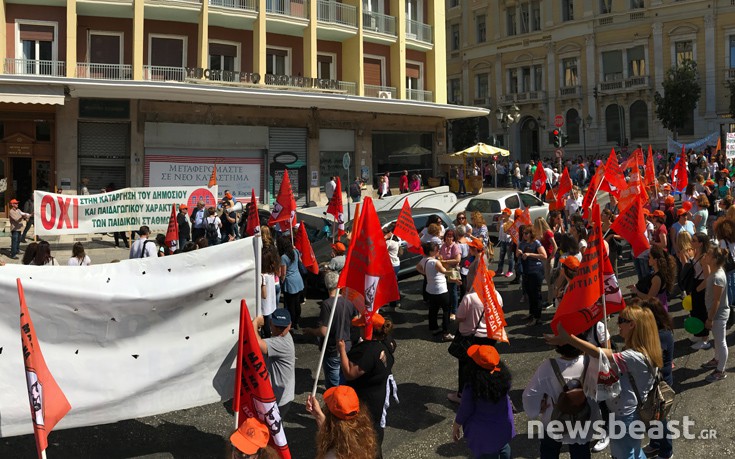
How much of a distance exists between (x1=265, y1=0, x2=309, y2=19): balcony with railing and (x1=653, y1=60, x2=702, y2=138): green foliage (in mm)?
30144

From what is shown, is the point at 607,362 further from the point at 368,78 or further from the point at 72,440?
the point at 368,78

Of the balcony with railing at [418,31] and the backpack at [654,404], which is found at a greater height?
the balcony with railing at [418,31]

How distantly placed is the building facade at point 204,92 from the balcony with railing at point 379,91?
0.06m

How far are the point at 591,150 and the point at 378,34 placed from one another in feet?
96.5

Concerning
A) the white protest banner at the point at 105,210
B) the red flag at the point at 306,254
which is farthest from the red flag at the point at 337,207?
the white protest banner at the point at 105,210

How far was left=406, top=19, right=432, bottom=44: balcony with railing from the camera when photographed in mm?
31156

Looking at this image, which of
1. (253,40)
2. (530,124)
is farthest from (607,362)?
(530,124)

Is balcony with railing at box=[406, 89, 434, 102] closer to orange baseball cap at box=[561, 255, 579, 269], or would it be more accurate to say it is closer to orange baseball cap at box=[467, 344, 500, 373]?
orange baseball cap at box=[561, 255, 579, 269]

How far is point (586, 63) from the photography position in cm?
5300

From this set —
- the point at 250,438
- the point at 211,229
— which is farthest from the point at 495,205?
the point at 250,438

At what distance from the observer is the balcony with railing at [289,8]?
26.5 meters

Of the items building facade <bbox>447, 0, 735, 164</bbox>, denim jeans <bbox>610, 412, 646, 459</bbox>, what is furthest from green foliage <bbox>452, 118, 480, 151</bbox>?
denim jeans <bbox>610, 412, 646, 459</bbox>

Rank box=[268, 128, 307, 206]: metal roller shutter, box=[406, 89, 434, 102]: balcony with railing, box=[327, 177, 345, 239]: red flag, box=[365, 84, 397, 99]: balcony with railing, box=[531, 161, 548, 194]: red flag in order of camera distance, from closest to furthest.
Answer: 1. box=[327, 177, 345, 239]: red flag
2. box=[531, 161, 548, 194]: red flag
3. box=[268, 128, 307, 206]: metal roller shutter
4. box=[365, 84, 397, 99]: balcony with railing
5. box=[406, 89, 434, 102]: balcony with railing

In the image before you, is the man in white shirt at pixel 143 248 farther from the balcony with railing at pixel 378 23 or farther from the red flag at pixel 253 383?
the balcony with railing at pixel 378 23
